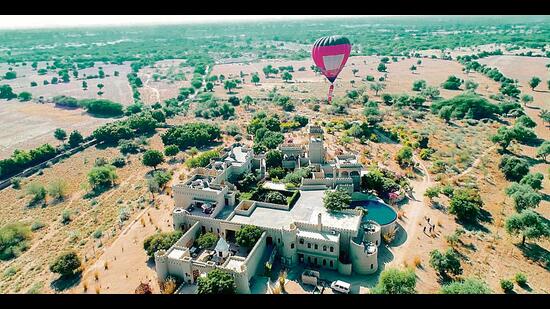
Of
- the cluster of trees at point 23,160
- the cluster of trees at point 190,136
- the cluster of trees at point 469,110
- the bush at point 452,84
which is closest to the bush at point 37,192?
the cluster of trees at point 23,160

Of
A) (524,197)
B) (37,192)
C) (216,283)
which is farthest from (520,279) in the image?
(37,192)

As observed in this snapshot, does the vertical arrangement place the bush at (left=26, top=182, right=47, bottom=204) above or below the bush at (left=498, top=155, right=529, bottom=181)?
below

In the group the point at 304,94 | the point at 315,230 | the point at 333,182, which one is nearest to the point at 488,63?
the point at 304,94

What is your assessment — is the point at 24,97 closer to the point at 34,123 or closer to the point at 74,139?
the point at 34,123

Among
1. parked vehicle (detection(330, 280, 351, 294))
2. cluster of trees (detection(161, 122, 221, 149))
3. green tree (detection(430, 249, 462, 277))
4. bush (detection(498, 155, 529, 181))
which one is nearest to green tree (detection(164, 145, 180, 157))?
cluster of trees (detection(161, 122, 221, 149))

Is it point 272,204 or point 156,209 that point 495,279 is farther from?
point 156,209

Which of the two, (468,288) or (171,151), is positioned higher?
(468,288)

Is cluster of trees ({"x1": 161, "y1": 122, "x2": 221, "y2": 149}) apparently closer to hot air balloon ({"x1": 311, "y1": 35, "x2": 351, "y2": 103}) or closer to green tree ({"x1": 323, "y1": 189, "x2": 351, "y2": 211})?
hot air balloon ({"x1": 311, "y1": 35, "x2": 351, "y2": 103})
